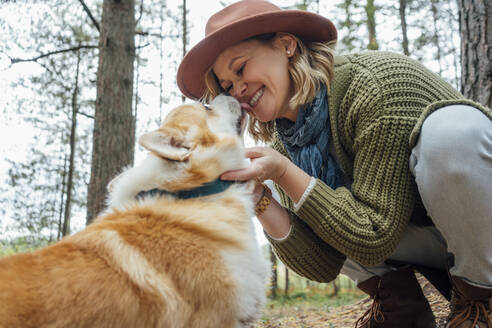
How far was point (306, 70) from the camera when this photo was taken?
225 cm

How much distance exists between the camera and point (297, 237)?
233 cm

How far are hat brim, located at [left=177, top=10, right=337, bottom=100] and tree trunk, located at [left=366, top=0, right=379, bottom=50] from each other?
6.34 m

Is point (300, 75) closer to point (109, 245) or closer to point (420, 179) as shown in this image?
point (420, 179)

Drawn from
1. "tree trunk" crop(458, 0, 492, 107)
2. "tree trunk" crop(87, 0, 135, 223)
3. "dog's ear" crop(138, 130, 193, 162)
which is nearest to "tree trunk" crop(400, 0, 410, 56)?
"tree trunk" crop(458, 0, 492, 107)

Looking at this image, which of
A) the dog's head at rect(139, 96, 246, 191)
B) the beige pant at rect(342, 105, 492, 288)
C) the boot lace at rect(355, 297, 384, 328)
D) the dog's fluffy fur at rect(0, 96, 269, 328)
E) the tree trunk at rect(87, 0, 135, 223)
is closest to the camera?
the dog's fluffy fur at rect(0, 96, 269, 328)

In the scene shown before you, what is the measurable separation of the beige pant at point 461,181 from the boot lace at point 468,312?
0.41 ft

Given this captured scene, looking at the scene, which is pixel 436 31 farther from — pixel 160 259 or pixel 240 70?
pixel 160 259

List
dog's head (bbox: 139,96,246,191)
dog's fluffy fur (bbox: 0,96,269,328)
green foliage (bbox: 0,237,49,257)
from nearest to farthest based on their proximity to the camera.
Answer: dog's fluffy fur (bbox: 0,96,269,328) → dog's head (bbox: 139,96,246,191) → green foliage (bbox: 0,237,49,257)

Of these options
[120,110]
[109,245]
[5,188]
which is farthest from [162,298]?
[5,188]

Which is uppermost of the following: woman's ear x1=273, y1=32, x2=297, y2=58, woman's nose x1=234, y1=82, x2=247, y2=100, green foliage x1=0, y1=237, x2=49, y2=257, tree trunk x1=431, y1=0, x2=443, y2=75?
tree trunk x1=431, y1=0, x2=443, y2=75

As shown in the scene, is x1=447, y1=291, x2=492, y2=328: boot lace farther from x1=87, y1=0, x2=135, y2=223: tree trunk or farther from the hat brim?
x1=87, y1=0, x2=135, y2=223: tree trunk

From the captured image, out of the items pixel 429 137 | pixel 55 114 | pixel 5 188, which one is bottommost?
pixel 5 188

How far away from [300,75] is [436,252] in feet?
4.44

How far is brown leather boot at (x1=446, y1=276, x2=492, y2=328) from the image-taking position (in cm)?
179
